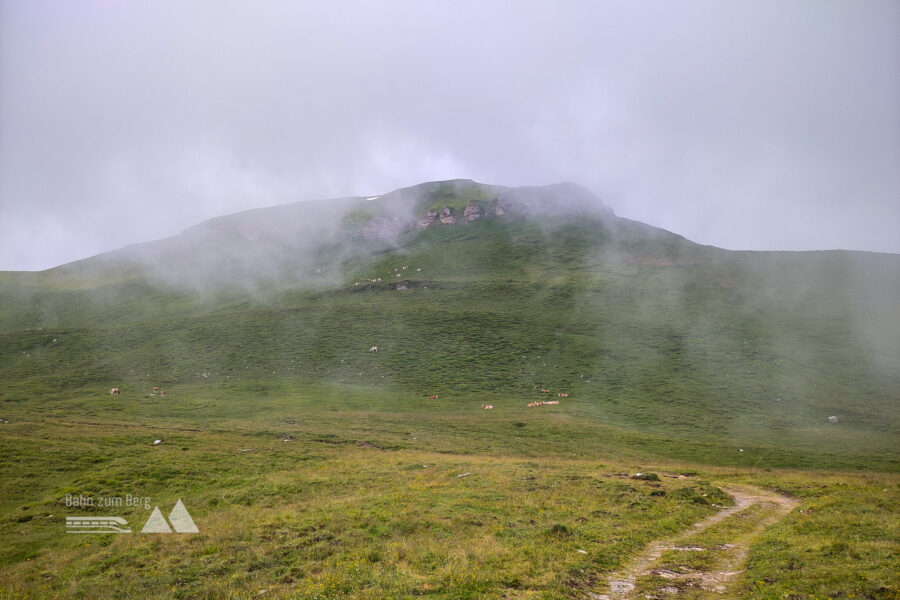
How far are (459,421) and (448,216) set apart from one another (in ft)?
425

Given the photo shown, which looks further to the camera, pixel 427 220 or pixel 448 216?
pixel 427 220

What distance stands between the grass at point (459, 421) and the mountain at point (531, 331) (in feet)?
1.95

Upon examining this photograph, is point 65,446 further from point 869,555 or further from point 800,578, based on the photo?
point 869,555

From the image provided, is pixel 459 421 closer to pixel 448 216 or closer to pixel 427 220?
pixel 448 216

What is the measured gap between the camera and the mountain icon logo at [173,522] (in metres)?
18.5

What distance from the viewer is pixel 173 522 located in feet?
63.8

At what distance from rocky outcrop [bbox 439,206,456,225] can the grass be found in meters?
37.9

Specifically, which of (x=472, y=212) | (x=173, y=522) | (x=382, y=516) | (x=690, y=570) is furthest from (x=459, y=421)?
(x=472, y=212)

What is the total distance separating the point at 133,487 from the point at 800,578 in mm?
29972

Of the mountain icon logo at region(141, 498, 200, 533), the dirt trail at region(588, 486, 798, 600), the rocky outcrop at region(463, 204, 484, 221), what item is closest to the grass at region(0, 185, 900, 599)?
the dirt trail at region(588, 486, 798, 600)

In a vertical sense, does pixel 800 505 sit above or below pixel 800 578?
below

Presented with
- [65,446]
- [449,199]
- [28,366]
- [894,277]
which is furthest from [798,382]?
[449,199]

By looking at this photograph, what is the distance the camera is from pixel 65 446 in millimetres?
29328

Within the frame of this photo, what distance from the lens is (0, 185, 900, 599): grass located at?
46.9 feet
